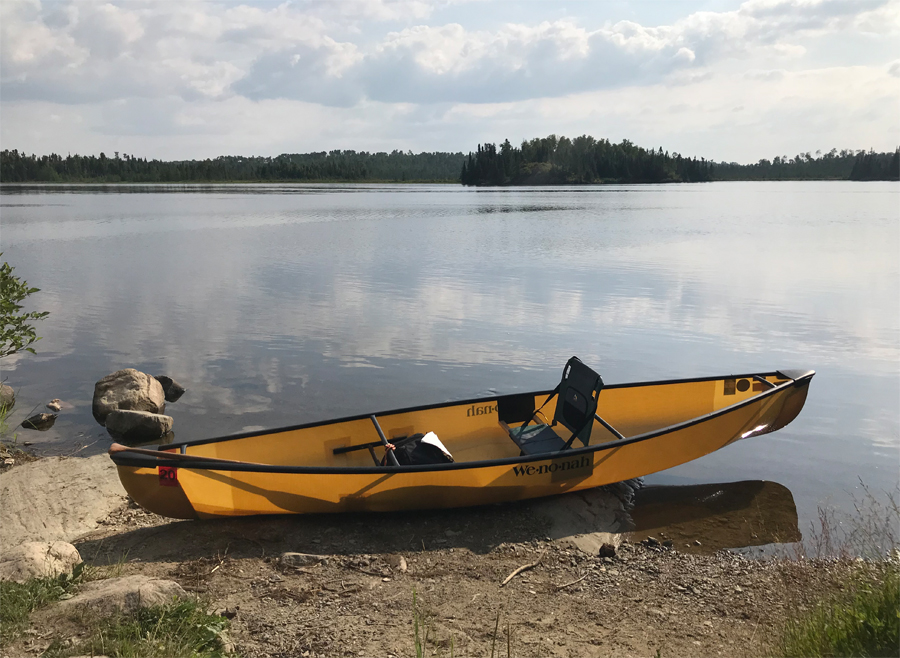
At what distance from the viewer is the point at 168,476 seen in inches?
244

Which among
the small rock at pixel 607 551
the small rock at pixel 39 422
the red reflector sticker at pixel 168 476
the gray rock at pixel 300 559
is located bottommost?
the small rock at pixel 39 422

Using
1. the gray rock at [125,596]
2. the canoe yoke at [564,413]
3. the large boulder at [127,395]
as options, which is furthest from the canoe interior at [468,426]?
the large boulder at [127,395]

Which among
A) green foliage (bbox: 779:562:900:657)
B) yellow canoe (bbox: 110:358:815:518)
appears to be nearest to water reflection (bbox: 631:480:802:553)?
yellow canoe (bbox: 110:358:815:518)

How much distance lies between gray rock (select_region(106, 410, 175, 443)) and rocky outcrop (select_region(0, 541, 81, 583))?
15.3 ft

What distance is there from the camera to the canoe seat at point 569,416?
7.56 m

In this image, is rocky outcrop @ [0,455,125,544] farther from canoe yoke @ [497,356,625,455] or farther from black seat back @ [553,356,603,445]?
black seat back @ [553,356,603,445]

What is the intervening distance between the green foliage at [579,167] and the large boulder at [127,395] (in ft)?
514

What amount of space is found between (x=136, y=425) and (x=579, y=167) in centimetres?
16332

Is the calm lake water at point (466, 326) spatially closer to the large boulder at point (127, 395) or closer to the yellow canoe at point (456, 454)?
the large boulder at point (127, 395)

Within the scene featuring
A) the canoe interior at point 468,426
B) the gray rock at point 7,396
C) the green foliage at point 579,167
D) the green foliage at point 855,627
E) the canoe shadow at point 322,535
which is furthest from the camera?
the green foliage at point 579,167

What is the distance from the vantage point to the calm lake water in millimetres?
10328

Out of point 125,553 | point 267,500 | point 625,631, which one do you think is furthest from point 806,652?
point 125,553

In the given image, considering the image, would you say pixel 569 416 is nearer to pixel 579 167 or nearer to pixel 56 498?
pixel 56 498

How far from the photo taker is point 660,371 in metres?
12.4
